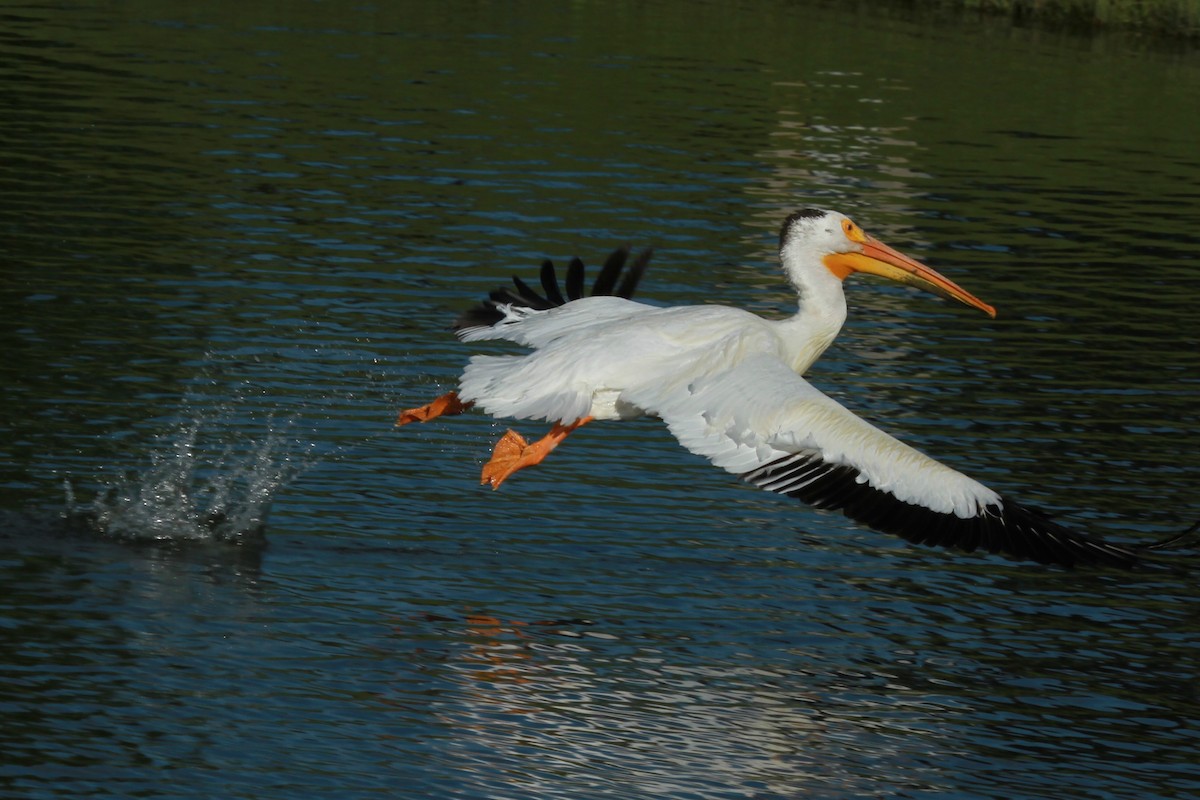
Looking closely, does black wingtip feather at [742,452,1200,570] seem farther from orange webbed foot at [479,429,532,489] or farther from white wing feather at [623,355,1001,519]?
orange webbed foot at [479,429,532,489]

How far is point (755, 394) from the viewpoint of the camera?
724 centimetres

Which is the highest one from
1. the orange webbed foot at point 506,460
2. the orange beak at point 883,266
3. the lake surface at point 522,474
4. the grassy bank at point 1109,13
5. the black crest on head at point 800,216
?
the grassy bank at point 1109,13

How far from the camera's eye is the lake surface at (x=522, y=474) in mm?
6691

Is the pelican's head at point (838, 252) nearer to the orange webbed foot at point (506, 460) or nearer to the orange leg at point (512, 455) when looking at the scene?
the orange leg at point (512, 455)

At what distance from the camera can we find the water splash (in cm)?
845

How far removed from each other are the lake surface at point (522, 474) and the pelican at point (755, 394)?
2.43 feet

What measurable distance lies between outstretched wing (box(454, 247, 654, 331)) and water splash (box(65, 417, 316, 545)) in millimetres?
1185

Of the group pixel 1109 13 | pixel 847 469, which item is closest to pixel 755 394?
pixel 847 469

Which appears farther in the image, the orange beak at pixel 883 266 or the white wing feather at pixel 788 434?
the orange beak at pixel 883 266

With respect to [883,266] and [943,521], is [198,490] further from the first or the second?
[943,521]

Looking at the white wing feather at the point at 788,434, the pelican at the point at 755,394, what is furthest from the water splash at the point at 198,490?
the white wing feather at the point at 788,434

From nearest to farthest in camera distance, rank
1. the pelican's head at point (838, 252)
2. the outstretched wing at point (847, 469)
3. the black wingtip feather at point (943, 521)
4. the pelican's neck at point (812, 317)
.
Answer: the black wingtip feather at point (943, 521), the outstretched wing at point (847, 469), the pelican's neck at point (812, 317), the pelican's head at point (838, 252)

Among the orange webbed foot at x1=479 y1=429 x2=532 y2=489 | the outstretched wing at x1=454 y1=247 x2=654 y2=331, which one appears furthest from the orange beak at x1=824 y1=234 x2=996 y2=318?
the orange webbed foot at x1=479 y1=429 x2=532 y2=489

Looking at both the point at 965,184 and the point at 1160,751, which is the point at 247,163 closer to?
the point at 965,184
